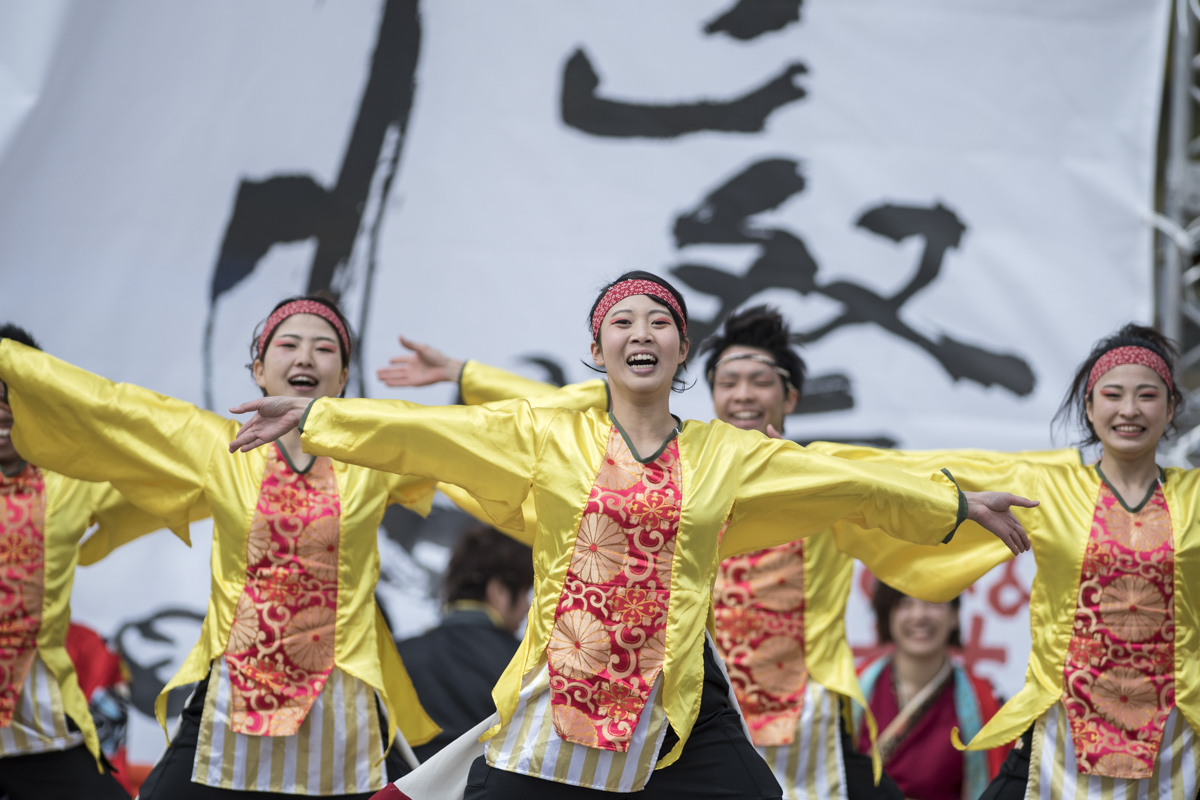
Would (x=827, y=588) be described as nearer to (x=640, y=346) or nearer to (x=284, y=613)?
(x=640, y=346)

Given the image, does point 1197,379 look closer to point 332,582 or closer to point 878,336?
point 878,336

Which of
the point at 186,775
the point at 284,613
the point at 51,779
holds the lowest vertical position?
the point at 51,779

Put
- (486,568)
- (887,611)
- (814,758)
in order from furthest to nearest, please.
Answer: (887,611), (486,568), (814,758)

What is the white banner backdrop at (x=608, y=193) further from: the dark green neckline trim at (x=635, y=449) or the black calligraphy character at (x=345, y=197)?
the dark green neckline trim at (x=635, y=449)

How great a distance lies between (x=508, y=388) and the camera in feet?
10.1

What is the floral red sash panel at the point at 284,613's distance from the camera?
239cm

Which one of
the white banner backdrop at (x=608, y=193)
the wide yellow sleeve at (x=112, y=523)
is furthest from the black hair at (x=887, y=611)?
the wide yellow sleeve at (x=112, y=523)

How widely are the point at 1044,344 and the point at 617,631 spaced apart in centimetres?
273

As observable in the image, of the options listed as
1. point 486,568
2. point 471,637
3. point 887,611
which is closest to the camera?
point 471,637

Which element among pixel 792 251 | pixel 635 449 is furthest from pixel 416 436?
pixel 792 251

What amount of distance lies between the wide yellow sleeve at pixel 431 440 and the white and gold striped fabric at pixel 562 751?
38 cm

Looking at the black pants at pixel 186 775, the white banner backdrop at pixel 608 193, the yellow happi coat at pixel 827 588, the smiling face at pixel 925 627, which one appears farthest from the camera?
the white banner backdrop at pixel 608 193

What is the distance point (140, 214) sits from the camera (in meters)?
4.06

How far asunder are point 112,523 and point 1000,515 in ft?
7.11
